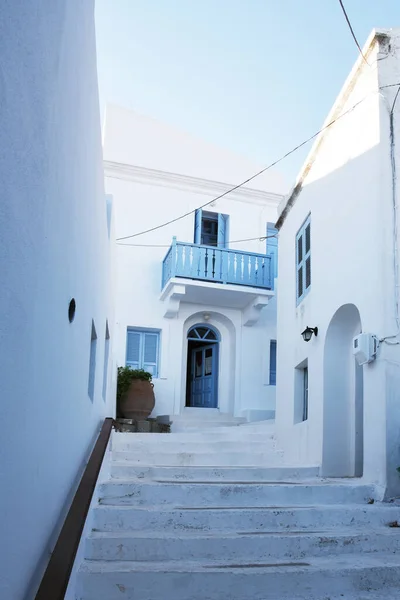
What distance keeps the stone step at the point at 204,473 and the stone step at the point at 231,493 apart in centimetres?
52

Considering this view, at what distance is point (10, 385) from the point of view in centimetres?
249

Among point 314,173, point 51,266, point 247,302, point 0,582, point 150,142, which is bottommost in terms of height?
point 0,582

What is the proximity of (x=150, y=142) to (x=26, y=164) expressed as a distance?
1299 centimetres

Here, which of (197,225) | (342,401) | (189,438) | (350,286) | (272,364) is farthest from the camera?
(197,225)

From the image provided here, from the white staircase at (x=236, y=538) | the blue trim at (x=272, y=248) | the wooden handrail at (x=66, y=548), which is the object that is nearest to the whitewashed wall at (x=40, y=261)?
the wooden handrail at (x=66, y=548)

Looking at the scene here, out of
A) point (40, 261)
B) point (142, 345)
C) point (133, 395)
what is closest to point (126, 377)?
point (133, 395)

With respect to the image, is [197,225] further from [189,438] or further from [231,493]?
[231,493]

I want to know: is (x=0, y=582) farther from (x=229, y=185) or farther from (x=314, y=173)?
(x=229, y=185)

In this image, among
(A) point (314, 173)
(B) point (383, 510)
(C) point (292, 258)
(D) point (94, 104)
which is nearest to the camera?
(D) point (94, 104)

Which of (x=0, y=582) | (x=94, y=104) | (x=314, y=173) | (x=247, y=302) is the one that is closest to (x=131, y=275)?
(x=247, y=302)

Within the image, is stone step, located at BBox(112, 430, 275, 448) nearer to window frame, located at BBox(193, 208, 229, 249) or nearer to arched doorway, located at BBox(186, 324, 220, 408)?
arched doorway, located at BBox(186, 324, 220, 408)

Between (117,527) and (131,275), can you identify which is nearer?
(117,527)

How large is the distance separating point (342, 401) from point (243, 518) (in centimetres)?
277

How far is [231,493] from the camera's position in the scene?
6.18 meters
